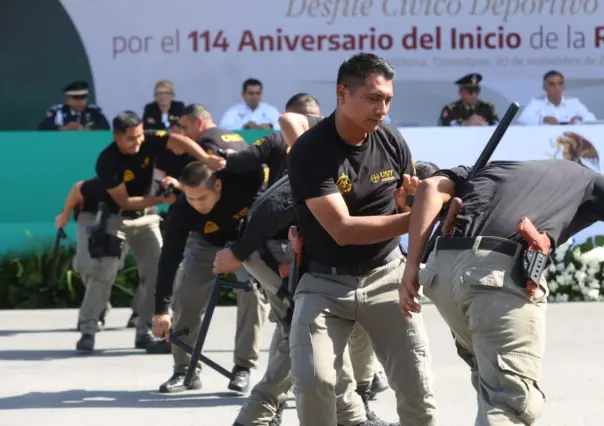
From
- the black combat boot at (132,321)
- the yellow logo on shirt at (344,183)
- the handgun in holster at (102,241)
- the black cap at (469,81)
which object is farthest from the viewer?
the black cap at (469,81)

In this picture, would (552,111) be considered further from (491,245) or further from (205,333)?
(491,245)

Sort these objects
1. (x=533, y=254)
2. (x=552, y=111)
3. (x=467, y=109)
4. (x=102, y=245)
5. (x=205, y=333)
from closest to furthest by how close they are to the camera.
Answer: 1. (x=533, y=254)
2. (x=205, y=333)
3. (x=102, y=245)
4. (x=467, y=109)
5. (x=552, y=111)

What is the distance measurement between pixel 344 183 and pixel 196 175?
235 cm

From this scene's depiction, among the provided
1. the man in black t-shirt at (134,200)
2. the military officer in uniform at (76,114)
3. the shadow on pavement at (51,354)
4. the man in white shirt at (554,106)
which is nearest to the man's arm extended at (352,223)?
the man in black t-shirt at (134,200)

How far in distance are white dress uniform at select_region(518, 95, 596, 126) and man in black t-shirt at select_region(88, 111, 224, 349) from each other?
5.67 meters

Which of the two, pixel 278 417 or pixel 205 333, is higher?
pixel 205 333

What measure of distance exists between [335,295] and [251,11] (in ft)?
35.3

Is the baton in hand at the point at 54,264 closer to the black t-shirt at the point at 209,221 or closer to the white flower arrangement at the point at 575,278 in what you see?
the black t-shirt at the point at 209,221

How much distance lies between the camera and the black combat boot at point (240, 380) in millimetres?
7722

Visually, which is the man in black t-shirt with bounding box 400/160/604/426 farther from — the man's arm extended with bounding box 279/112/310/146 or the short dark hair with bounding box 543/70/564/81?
the short dark hair with bounding box 543/70/564/81

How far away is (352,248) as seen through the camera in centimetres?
533

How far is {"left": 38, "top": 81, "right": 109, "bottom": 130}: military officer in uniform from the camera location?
14.6 metres

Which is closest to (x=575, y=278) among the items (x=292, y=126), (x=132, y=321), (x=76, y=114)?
(x=132, y=321)

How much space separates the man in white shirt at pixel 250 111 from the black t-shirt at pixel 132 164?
4560mm
